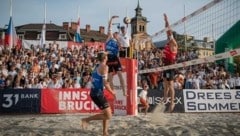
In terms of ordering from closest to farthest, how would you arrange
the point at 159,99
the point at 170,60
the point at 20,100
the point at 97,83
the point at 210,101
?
the point at 97,83, the point at 170,60, the point at 20,100, the point at 159,99, the point at 210,101

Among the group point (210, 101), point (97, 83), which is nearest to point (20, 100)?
point (97, 83)

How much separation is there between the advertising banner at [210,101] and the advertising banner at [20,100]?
668cm

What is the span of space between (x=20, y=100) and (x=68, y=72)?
2.80 meters

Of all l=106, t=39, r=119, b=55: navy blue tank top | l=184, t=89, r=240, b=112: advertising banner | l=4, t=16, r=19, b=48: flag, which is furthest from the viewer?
l=4, t=16, r=19, b=48: flag

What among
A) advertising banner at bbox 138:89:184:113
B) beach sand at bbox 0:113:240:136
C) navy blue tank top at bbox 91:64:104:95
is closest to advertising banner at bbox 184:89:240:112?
advertising banner at bbox 138:89:184:113

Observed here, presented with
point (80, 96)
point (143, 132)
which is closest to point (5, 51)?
point (80, 96)

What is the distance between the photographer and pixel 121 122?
9.66m

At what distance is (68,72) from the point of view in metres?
16.8

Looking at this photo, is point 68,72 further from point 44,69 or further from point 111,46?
point 111,46

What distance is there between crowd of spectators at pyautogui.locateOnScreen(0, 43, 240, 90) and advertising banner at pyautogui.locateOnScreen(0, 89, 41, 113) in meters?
0.52

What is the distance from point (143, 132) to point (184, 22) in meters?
4.59

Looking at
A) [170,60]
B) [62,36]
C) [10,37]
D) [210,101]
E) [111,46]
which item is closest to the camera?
[111,46]

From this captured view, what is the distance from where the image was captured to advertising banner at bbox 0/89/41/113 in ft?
48.2

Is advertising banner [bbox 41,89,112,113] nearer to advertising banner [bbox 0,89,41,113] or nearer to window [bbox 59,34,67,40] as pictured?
advertising banner [bbox 0,89,41,113]
